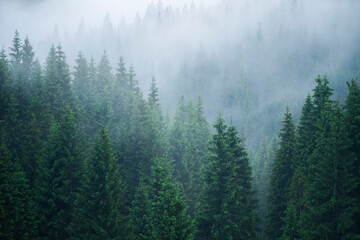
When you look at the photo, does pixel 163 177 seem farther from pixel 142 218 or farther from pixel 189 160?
pixel 189 160

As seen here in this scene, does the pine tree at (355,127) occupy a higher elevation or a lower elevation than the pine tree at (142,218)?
higher

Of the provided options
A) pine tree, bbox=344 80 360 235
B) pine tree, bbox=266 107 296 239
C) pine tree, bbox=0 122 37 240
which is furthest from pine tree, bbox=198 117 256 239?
pine tree, bbox=0 122 37 240

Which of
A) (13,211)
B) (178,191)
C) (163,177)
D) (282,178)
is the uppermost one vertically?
(163,177)

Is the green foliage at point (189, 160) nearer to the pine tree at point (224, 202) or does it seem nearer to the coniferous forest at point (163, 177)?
the coniferous forest at point (163, 177)

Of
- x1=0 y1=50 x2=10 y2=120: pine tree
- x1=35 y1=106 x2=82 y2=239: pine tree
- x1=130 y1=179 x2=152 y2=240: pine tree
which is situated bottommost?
x1=130 y1=179 x2=152 y2=240: pine tree

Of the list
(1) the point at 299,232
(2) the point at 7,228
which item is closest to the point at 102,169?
(2) the point at 7,228

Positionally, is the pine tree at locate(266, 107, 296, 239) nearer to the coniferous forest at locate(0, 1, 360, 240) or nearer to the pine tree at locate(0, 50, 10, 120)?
the coniferous forest at locate(0, 1, 360, 240)

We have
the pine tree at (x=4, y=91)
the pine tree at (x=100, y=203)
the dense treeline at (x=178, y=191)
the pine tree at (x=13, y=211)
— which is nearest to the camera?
the dense treeline at (x=178, y=191)

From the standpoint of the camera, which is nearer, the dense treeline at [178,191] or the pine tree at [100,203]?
the dense treeline at [178,191]

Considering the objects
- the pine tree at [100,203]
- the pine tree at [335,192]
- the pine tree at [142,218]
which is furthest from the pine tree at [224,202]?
the pine tree at [100,203]

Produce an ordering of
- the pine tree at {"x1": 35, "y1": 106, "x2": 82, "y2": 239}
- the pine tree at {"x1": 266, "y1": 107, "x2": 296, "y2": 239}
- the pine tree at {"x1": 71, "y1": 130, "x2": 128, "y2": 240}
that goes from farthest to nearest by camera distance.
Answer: the pine tree at {"x1": 266, "y1": 107, "x2": 296, "y2": 239} < the pine tree at {"x1": 35, "y1": 106, "x2": 82, "y2": 239} < the pine tree at {"x1": 71, "y1": 130, "x2": 128, "y2": 240}

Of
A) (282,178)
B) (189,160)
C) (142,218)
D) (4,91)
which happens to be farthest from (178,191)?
(4,91)

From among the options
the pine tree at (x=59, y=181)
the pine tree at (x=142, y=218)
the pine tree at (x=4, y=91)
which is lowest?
the pine tree at (x=142, y=218)

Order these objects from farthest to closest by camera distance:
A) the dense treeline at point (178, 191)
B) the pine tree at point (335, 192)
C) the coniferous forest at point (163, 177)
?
the coniferous forest at point (163, 177) → the dense treeline at point (178, 191) → the pine tree at point (335, 192)
